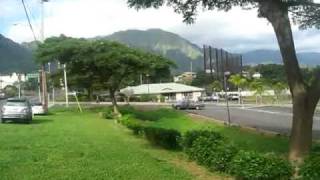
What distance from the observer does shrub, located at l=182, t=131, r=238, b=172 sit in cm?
1312

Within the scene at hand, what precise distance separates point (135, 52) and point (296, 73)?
4207 centimetres

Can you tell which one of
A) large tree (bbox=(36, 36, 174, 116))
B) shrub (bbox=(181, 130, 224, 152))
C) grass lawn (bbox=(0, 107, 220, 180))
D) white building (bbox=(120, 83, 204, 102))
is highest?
large tree (bbox=(36, 36, 174, 116))

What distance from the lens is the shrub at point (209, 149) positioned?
1312cm

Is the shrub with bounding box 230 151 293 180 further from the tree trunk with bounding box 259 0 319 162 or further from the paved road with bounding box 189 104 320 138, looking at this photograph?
the paved road with bounding box 189 104 320 138

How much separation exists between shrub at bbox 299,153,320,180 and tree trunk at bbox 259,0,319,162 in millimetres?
2248

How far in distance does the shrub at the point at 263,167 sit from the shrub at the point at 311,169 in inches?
16.6

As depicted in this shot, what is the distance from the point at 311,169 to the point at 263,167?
90 cm

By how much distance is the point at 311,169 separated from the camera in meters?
10.4

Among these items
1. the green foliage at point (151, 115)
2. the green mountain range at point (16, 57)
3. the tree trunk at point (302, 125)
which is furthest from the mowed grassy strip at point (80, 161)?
the green mountain range at point (16, 57)

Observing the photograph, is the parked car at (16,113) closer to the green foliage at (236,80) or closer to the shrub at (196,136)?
the shrub at (196,136)

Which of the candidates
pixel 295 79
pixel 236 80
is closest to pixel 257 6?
pixel 295 79

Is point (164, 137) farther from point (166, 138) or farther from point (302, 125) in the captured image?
point (302, 125)

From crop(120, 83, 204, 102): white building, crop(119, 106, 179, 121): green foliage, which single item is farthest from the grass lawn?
crop(120, 83, 204, 102): white building

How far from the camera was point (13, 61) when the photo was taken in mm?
103188
